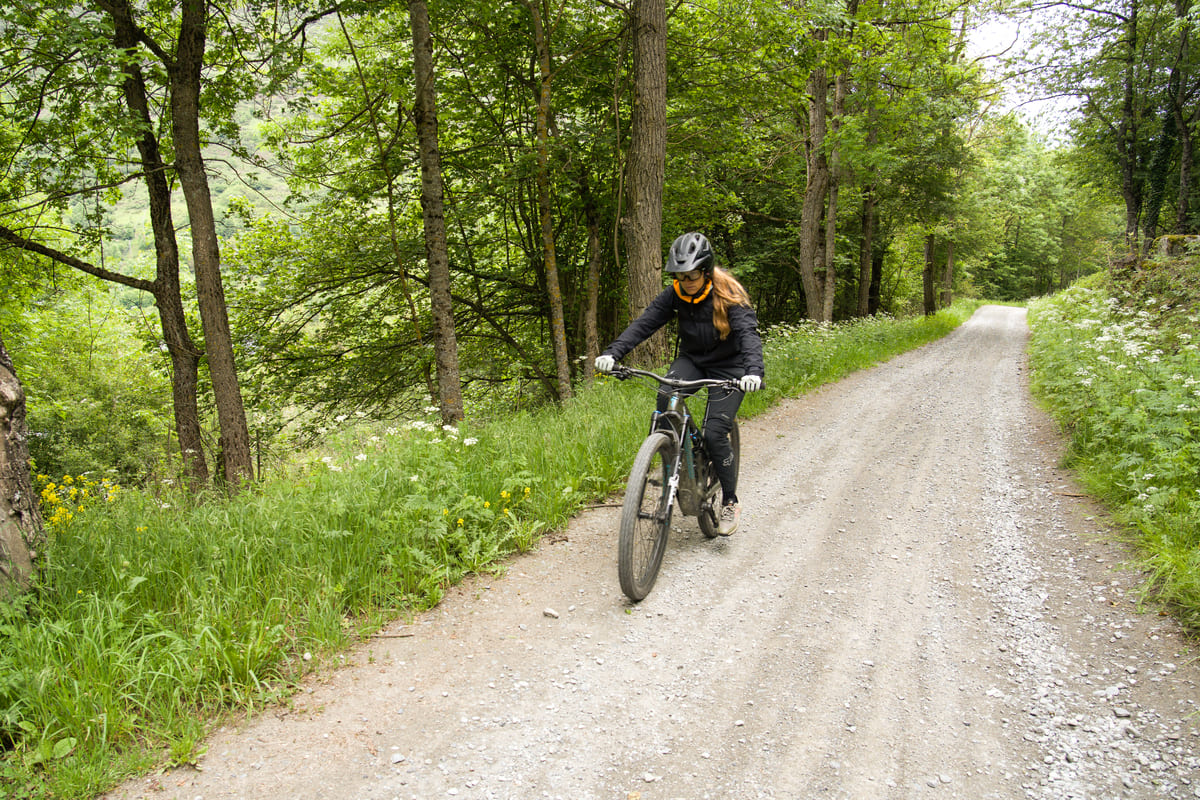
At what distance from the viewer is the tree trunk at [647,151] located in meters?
8.30

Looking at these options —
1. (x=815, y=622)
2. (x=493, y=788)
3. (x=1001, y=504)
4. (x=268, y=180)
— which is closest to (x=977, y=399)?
(x=1001, y=504)

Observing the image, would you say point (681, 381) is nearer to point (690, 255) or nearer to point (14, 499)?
point (690, 255)

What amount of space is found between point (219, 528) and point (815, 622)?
149 inches

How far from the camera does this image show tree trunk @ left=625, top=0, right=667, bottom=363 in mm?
8305

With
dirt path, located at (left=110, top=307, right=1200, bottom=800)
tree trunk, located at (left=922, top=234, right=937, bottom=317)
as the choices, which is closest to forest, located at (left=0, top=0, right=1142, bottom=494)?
tree trunk, located at (left=922, top=234, right=937, bottom=317)

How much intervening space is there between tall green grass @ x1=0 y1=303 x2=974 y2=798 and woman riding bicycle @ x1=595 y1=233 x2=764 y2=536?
145cm

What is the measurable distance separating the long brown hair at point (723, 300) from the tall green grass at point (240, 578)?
1.93m

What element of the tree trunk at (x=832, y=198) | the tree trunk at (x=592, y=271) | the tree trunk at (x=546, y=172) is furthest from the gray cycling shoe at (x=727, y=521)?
the tree trunk at (x=832, y=198)

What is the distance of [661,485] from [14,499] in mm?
3410

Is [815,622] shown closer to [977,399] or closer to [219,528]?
[219,528]

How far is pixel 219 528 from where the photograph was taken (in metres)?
3.96

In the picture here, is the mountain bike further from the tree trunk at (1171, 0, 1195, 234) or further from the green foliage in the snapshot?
the tree trunk at (1171, 0, 1195, 234)

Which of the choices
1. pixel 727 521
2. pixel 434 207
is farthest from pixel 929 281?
pixel 727 521

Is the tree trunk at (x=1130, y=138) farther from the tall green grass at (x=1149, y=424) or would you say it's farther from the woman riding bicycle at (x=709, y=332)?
the woman riding bicycle at (x=709, y=332)
